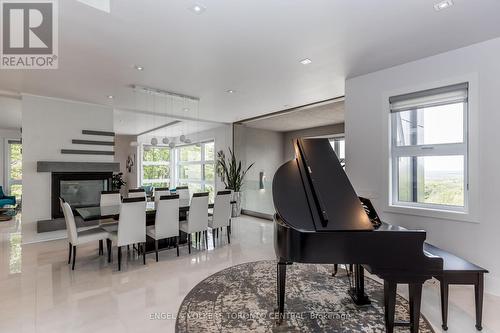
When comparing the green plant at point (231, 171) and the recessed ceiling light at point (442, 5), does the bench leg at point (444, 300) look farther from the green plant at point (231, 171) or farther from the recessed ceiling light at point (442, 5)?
the green plant at point (231, 171)

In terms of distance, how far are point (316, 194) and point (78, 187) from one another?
5.36 m

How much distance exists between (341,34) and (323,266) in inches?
119

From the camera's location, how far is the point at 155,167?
11125 millimetres

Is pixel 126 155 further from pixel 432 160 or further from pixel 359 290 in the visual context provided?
pixel 432 160

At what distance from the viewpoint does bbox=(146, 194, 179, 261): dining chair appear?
12.7 ft

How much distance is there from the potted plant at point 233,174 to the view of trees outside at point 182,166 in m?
0.99

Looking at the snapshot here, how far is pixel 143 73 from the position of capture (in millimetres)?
3738

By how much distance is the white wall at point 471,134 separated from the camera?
2807mm

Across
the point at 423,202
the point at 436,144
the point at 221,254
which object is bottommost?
the point at 221,254

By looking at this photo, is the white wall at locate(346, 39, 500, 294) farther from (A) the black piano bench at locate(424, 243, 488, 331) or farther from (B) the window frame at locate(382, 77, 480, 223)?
(A) the black piano bench at locate(424, 243, 488, 331)

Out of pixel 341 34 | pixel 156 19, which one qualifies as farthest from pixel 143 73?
pixel 341 34

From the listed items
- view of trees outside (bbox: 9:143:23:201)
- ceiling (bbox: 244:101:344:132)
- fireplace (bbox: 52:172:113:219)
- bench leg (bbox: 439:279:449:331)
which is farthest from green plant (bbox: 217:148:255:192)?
view of trees outside (bbox: 9:143:23:201)

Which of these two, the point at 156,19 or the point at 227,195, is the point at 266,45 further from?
the point at 227,195

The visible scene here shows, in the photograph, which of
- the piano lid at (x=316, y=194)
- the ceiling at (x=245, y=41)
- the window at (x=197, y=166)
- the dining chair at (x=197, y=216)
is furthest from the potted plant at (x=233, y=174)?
the piano lid at (x=316, y=194)
